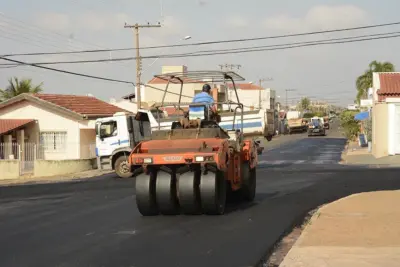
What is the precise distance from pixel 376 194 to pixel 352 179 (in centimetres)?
490

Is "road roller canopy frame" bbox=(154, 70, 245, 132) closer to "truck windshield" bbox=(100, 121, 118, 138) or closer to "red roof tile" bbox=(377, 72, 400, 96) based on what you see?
"truck windshield" bbox=(100, 121, 118, 138)

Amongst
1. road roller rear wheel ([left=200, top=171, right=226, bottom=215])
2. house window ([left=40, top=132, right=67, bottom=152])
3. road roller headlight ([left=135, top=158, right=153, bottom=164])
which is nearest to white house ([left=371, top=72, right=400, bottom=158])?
house window ([left=40, top=132, right=67, bottom=152])

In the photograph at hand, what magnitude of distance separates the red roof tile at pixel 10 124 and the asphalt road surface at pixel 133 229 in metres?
16.1

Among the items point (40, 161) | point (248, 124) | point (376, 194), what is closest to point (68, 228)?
point (376, 194)

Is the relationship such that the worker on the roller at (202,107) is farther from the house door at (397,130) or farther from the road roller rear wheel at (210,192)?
the house door at (397,130)

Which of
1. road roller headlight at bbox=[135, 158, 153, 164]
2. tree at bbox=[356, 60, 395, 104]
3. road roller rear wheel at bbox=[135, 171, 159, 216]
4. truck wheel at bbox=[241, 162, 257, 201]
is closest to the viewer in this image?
road roller headlight at bbox=[135, 158, 153, 164]

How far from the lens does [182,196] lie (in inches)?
460

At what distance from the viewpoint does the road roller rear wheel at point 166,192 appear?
11828 mm

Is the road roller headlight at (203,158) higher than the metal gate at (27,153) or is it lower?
higher

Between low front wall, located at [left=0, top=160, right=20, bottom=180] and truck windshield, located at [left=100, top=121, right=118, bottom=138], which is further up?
truck windshield, located at [left=100, top=121, right=118, bottom=138]

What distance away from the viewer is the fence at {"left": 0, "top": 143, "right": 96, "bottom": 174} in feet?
102

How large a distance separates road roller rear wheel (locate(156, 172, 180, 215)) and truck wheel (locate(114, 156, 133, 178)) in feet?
42.9

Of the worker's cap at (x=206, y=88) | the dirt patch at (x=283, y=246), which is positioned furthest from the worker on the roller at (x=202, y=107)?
the dirt patch at (x=283, y=246)

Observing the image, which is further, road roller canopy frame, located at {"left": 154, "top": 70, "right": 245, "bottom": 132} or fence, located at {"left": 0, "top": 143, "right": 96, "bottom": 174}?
fence, located at {"left": 0, "top": 143, "right": 96, "bottom": 174}
